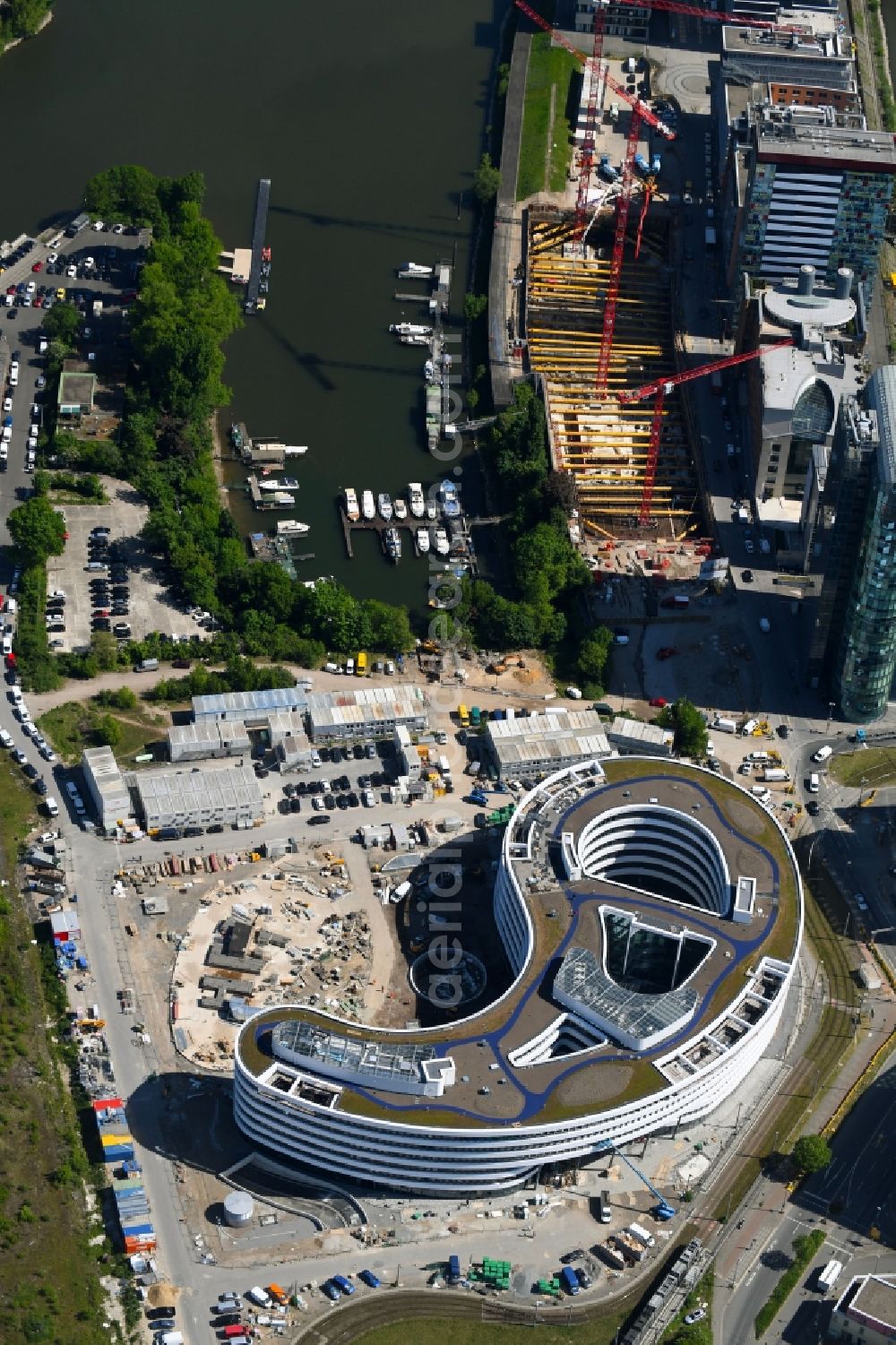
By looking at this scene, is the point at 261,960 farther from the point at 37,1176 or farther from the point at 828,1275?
the point at 828,1275

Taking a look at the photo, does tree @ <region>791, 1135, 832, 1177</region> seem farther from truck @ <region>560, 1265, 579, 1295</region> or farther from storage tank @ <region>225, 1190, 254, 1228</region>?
storage tank @ <region>225, 1190, 254, 1228</region>

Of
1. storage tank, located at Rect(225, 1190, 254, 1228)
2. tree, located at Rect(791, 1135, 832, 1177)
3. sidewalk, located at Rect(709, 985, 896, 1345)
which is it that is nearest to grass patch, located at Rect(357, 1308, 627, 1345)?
sidewalk, located at Rect(709, 985, 896, 1345)

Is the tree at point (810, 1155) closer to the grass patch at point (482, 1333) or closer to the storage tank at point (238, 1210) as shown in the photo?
the grass patch at point (482, 1333)

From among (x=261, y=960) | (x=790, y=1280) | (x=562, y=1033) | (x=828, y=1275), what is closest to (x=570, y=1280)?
(x=790, y=1280)

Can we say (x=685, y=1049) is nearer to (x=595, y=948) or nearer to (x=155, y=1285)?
(x=595, y=948)

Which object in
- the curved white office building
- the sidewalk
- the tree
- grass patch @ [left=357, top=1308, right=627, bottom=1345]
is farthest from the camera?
the tree

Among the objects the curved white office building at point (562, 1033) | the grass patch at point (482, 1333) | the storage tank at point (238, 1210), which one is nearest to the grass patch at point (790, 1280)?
the grass patch at point (482, 1333)
